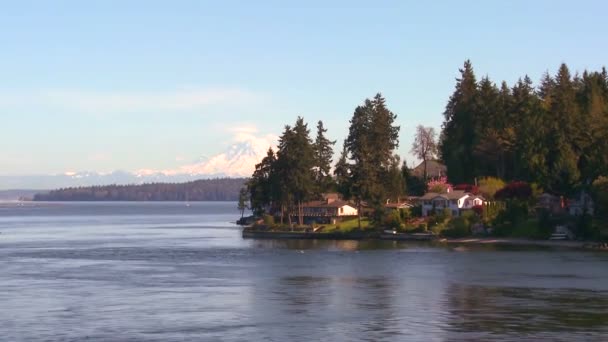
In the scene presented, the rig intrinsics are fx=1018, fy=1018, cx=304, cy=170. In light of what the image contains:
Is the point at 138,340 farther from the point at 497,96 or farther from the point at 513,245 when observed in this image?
the point at 497,96

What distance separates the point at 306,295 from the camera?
2579 inches

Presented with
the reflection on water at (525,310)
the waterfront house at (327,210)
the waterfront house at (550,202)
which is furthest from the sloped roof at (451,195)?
the reflection on water at (525,310)

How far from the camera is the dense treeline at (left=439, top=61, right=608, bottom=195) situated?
12669cm

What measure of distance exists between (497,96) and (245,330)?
110681mm

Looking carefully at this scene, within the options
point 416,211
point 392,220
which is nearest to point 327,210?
point 416,211

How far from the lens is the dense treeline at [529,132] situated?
12669 cm

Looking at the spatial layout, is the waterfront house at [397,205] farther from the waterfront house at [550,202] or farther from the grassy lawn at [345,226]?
the waterfront house at [550,202]

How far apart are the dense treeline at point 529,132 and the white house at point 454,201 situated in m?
8.00

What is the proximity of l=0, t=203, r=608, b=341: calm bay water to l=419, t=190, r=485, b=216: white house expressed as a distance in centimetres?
2796

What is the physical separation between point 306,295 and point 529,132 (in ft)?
251

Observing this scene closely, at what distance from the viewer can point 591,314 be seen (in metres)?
55.6

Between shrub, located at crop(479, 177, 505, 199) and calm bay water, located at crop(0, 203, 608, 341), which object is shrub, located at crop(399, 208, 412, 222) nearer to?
shrub, located at crop(479, 177, 505, 199)

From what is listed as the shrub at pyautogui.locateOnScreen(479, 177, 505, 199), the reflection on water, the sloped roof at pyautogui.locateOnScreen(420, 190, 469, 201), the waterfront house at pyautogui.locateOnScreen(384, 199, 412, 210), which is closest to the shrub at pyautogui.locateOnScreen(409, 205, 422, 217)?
the sloped roof at pyautogui.locateOnScreen(420, 190, 469, 201)

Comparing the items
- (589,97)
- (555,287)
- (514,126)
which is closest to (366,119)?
(514,126)
